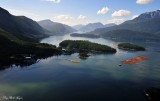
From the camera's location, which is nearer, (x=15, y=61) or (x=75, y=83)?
(x=75, y=83)

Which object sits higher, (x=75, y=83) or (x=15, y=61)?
(x=15, y=61)

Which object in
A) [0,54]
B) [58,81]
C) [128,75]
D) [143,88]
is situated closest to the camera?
[143,88]

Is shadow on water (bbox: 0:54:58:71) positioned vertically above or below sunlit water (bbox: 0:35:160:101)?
above

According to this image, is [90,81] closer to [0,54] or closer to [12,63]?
[12,63]

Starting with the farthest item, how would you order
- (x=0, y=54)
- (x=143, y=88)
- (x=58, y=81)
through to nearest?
(x=0, y=54)
(x=58, y=81)
(x=143, y=88)

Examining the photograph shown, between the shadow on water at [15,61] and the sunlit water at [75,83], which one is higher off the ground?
the shadow on water at [15,61]

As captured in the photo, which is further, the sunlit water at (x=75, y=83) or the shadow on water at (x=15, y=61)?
the shadow on water at (x=15, y=61)

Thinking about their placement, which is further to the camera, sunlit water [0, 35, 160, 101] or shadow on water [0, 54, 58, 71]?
shadow on water [0, 54, 58, 71]

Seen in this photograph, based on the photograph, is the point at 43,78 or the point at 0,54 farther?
the point at 0,54

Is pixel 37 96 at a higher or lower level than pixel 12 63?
lower

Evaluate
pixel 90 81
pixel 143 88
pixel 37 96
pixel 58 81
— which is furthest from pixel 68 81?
pixel 143 88
